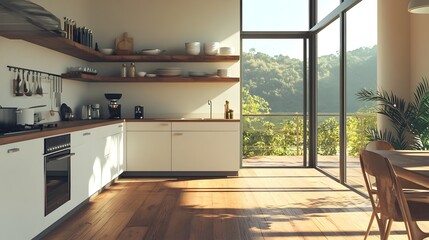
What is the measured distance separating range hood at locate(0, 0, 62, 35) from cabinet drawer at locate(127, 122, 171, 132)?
2.27m

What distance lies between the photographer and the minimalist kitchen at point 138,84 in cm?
459

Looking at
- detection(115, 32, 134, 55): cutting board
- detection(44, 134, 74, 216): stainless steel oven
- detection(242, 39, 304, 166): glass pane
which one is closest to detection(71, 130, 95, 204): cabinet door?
detection(44, 134, 74, 216): stainless steel oven

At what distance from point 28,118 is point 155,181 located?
2.39 metres

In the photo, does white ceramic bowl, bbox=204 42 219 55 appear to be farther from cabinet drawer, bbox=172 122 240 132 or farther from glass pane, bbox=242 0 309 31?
cabinet drawer, bbox=172 122 240 132

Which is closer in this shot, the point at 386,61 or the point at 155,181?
the point at 386,61

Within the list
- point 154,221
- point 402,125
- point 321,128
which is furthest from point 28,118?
point 321,128

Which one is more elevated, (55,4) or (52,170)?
(55,4)

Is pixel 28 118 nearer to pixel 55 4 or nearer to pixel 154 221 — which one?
pixel 154 221

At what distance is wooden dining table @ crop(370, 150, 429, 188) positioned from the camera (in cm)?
206

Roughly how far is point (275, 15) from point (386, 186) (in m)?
4.84

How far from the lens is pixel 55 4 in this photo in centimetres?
513

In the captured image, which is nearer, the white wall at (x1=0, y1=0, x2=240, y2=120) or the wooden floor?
the wooden floor

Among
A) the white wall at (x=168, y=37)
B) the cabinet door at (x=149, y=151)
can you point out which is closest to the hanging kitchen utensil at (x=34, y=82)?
the cabinet door at (x=149, y=151)

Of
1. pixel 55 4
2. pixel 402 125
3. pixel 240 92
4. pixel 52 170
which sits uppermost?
pixel 55 4
